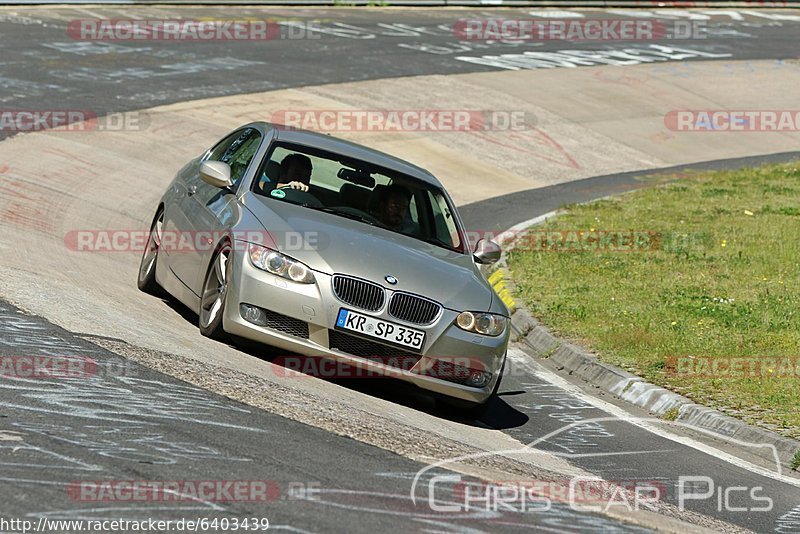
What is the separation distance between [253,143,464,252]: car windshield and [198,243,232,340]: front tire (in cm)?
78

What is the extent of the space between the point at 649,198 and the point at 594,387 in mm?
10076

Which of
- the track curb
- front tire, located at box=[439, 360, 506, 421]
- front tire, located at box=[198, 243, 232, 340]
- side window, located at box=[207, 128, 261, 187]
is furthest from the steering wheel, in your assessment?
the track curb

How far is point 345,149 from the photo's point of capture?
10.5 metres

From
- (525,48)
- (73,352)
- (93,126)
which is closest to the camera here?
(73,352)

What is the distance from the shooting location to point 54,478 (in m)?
5.73

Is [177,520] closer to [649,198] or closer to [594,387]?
[594,387]

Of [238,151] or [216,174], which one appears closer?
[216,174]

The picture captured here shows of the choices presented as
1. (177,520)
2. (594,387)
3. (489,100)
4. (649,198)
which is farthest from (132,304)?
(489,100)

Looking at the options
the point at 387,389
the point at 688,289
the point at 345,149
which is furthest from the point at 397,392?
the point at 688,289

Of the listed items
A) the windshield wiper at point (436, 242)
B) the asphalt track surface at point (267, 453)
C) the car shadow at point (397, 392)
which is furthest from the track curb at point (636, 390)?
the windshield wiper at point (436, 242)

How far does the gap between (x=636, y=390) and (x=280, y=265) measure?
3.50 meters

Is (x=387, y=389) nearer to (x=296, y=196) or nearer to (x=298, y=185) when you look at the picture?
(x=296, y=196)

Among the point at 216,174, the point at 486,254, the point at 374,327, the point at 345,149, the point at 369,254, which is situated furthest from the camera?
the point at 345,149

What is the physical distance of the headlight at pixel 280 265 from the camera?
8672 millimetres
